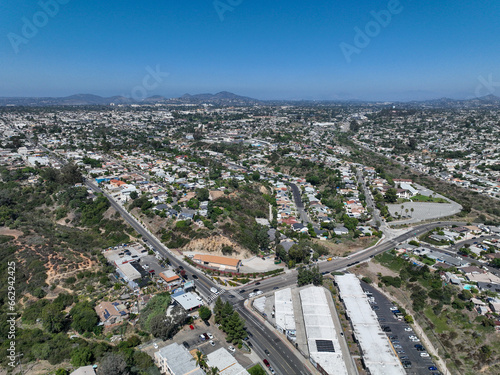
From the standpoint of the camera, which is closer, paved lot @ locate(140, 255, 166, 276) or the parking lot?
the parking lot

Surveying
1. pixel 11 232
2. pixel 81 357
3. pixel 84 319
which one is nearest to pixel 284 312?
pixel 81 357

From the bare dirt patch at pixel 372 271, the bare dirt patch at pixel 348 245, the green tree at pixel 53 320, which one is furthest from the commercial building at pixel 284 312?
the green tree at pixel 53 320

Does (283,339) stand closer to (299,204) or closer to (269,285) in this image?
(269,285)

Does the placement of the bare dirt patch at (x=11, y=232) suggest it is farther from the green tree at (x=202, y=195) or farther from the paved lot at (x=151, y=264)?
the green tree at (x=202, y=195)

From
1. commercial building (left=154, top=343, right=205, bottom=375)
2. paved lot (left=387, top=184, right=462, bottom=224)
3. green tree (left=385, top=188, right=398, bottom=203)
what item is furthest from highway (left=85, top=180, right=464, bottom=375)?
green tree (left=385, top=188, right=398, bottom=203)

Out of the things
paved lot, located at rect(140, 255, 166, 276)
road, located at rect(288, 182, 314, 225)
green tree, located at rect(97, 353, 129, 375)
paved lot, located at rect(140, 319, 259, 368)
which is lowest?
road, located at rect(288, 182, 314, 225)

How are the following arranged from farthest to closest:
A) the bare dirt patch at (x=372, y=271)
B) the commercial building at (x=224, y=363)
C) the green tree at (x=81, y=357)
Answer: the bare dirt patch at (x=372, y=271), the green tree at (x=81, y=357), the commercial building at (x=224, y=363)

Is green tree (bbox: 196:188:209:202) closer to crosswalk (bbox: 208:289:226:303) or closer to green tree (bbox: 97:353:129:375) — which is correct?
crosswalk (bbox: 208:289:226:303)
